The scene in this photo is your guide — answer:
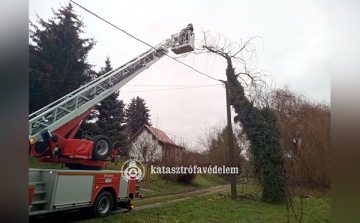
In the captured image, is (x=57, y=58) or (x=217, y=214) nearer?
(x=57, y=58)

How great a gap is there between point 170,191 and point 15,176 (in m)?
9.68

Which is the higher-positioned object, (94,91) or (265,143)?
(94,91)

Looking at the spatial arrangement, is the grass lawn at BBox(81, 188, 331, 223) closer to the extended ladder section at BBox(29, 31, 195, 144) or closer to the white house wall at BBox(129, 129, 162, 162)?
the white house wall at BBox(129, 129, 162, 162)

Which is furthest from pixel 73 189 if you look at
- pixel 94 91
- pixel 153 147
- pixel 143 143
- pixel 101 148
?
pixel 153 147

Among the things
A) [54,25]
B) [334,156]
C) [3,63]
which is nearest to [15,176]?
[3,63]

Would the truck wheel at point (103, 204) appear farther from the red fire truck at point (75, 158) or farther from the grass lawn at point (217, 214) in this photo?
the grass lawn at point (217, 214)

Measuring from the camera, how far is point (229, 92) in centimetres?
1047

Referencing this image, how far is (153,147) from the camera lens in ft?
32.3

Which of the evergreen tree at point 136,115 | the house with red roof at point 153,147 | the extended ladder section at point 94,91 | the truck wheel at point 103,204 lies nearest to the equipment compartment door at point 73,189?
the truck wheel at point 103,204

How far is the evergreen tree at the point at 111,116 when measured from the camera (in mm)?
7180

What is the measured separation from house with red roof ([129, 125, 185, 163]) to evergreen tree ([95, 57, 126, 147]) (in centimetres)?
77

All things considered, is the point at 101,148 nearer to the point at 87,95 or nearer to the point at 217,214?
the point at 87,95

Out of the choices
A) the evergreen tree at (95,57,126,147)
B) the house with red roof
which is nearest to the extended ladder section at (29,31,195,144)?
the evergreen tree at (95,57,126,147)

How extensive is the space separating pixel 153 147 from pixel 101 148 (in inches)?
153
